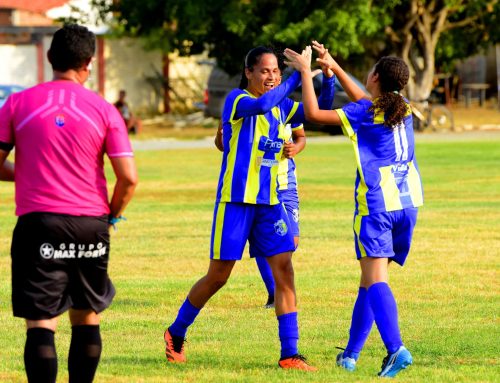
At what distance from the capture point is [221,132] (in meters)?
8.51

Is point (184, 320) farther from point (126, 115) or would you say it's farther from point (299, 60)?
point (126, 115)

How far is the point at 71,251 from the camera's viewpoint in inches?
242

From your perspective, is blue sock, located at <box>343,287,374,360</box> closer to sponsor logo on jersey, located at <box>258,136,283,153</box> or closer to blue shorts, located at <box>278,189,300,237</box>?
sponsor logo on jersey, located at <box>258,136,283,153</box>

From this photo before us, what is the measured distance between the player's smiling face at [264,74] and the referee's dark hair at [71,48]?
1.85 m

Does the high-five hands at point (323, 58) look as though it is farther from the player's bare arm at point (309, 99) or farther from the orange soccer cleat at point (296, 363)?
the orange soccer cleat at point (296, 363)

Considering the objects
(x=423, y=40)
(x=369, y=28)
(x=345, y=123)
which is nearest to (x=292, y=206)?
(x=345, y=123)

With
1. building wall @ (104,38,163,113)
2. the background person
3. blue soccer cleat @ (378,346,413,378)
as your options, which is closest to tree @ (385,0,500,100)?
the background person

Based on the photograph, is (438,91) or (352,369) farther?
(438,91)

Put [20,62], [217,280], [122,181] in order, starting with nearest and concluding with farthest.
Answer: [122,181] < [217,280] < [20,62]

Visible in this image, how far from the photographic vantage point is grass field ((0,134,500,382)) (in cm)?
789

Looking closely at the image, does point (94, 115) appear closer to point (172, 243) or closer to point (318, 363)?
point (318, 363)

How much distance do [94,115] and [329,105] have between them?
203 cm

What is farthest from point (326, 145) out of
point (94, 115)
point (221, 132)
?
point (94, 115)

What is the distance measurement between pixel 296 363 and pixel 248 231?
0.82 metres
